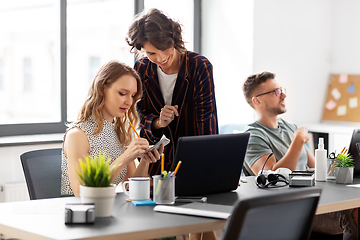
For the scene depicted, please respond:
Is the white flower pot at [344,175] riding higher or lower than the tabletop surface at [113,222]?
higher

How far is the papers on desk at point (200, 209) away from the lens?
141cm

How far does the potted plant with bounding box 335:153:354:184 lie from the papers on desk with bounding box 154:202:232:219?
0.66 metres

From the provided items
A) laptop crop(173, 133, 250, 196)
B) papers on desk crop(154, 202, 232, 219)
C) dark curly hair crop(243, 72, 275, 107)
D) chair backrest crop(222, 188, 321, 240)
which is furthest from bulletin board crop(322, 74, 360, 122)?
chair backrest crop(222, 188, 321, 240)

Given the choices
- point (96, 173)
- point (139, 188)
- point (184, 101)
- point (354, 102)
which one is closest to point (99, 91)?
point (184, 101)

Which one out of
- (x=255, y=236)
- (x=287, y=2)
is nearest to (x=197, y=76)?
(x=255, y=236)

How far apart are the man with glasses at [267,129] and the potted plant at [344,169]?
1.35 ft

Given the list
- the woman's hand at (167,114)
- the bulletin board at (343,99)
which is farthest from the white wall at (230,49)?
the woman's hand at (167,114)

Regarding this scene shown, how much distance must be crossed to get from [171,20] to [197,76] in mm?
289

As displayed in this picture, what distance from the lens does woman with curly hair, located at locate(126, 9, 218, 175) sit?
210 centimetres

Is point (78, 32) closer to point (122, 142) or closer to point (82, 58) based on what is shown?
point (82, 58)

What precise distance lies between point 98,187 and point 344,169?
3.51 feet

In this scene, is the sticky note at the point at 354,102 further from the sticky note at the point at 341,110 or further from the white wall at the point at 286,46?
the white wall at the point at 286,46

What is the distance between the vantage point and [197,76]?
2234 millimetres

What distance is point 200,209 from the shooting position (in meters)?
1.49
